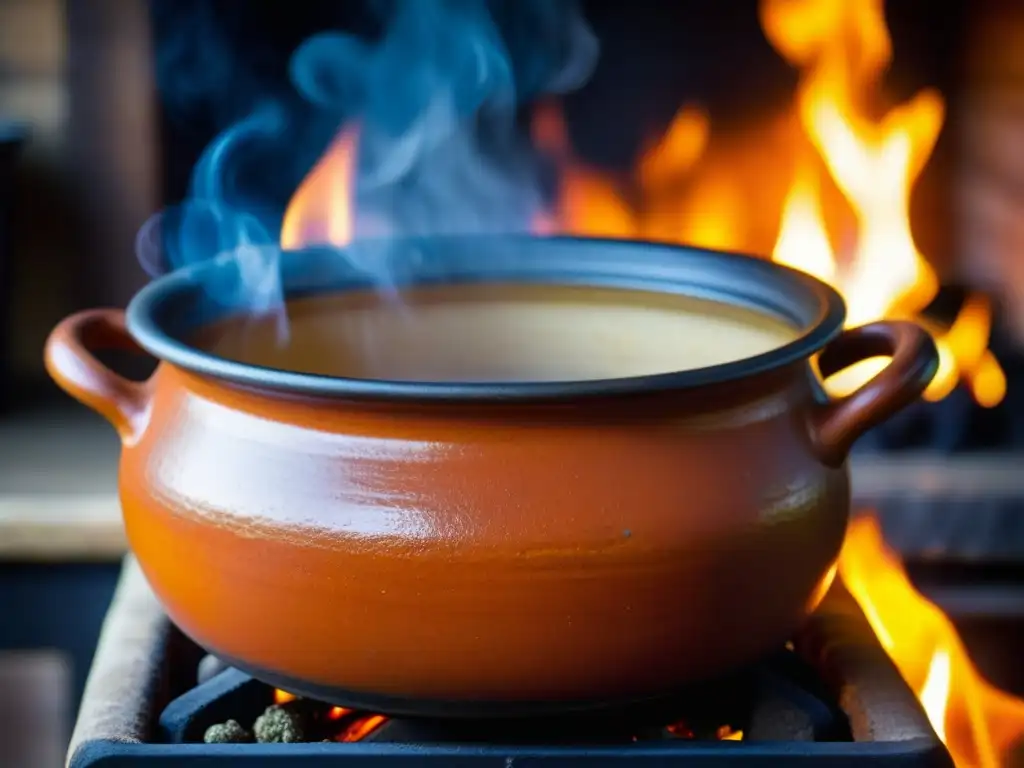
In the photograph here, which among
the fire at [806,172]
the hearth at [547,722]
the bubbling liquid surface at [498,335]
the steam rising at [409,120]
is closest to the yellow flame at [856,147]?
the fire at [806,172]

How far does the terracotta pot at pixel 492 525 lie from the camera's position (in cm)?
67

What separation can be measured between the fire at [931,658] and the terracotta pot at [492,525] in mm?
449

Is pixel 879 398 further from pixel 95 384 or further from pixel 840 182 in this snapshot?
pixel 840 182

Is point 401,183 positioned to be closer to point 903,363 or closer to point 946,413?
point 946,413

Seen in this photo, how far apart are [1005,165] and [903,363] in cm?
140

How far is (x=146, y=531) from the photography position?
781 millimetres

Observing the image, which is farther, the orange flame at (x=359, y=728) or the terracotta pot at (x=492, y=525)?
the orange flame at (x=359, y=728)

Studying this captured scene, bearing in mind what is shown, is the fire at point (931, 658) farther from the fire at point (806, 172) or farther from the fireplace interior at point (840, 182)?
the fire at point (806, 172)

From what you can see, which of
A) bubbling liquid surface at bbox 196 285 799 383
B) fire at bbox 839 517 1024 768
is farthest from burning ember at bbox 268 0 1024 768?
bubbling liquid surface at bbox 196 285 799 383

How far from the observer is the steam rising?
1.92 meters

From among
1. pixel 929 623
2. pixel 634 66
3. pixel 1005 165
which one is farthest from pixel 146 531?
pixel 1005 165

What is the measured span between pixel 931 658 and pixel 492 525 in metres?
0.75

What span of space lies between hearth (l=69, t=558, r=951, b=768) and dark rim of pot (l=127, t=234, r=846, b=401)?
0.22 meters

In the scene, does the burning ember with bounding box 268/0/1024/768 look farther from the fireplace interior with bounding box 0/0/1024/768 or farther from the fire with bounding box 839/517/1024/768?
the fire with bounding box 839/517/1024/768
